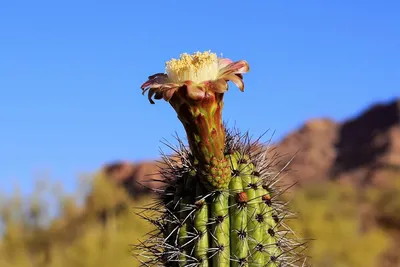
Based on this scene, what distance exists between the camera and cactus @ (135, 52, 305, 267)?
349 centimetres

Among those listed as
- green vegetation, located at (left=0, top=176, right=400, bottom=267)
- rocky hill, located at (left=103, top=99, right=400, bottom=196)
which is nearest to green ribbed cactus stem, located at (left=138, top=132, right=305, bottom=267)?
green vegetation, located at (left=0, top=176, right=400, bottom=267)

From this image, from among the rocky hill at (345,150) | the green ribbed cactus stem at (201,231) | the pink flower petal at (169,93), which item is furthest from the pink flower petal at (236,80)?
the rocky hill at (345,150)

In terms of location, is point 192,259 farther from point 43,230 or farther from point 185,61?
point 43,230

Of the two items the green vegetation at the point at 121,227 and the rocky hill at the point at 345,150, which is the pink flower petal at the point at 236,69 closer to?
the green vegetation at the point at 121,227

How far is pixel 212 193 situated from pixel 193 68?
2.17 ft

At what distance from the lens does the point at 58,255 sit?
30.7 meters

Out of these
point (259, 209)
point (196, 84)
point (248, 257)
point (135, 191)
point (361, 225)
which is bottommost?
point (248, 257)

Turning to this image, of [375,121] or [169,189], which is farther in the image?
[375,121]

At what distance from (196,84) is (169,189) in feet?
2.51

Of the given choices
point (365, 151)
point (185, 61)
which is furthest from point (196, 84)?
point (365, 151)

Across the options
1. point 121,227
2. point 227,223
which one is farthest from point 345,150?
point 227,223

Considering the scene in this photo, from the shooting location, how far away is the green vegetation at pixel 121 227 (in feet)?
99.2

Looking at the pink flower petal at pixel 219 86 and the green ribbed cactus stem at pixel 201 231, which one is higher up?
the pink flower petal at pixel 219 86

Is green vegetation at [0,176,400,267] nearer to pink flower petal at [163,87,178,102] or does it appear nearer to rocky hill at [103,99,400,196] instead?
rocky hill at [103,99,400,196]
